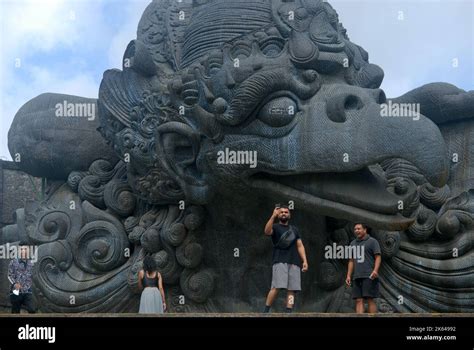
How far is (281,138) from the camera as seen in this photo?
12219 millimetres

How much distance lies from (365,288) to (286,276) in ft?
3.28

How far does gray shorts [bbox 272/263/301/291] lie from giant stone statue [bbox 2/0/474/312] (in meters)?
1.06

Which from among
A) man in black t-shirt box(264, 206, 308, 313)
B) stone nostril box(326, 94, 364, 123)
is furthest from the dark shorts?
stone nostril box(326, 94, 364, 123)

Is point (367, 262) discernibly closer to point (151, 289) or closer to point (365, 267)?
point (365, 267)

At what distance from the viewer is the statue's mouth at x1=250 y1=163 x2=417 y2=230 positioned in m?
12.2

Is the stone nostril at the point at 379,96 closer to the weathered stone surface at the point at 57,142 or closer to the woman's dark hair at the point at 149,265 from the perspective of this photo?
the woman's dark hair at the point at 149,265

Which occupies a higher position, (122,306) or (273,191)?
(273,191)

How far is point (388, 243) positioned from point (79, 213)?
387 centimetres

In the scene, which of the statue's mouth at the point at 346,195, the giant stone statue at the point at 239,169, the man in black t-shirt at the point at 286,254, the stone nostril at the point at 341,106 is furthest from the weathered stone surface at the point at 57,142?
the man in black t-shirt at the point at 286,254

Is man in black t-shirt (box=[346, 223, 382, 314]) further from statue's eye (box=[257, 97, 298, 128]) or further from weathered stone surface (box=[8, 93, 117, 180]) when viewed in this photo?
weathered stone surface (box=[8, 93, 117, 180])

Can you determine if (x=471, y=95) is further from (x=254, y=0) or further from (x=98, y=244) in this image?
(x=98, y=244)

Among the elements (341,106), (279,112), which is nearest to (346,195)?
(341,106)

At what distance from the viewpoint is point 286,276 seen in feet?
38.1
